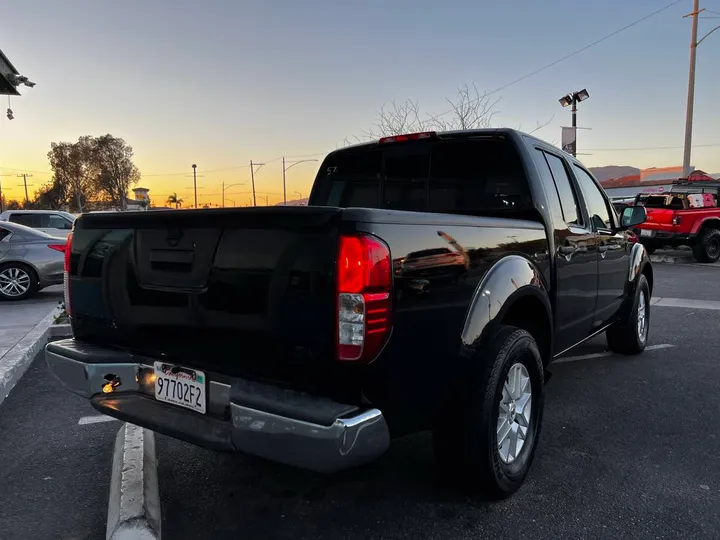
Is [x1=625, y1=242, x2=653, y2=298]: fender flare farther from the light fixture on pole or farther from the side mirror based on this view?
the light fixture on pole

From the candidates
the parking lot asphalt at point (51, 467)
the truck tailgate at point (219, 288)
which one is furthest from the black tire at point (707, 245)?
the truck tailgate at point (219, 288)

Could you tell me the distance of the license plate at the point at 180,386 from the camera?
232cm

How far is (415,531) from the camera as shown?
247 centimetres

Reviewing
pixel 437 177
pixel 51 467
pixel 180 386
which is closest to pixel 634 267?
pixel 437 177

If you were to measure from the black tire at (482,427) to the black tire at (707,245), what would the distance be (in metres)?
14.0

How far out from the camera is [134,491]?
254 centimetres

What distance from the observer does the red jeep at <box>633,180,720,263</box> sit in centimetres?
1396

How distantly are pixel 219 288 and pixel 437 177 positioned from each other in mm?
1941

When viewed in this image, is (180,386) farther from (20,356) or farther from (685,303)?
(685,303)

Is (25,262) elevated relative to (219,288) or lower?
lower

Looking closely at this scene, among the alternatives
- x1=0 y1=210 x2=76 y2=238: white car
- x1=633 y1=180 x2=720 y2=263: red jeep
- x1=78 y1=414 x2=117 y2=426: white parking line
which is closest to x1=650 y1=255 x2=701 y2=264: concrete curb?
x1=633 y1=180 x2=720 y2=263: red jeep

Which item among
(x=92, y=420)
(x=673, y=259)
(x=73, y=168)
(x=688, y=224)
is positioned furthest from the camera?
(x=73, y=168)

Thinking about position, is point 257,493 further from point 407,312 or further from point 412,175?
point 412,175

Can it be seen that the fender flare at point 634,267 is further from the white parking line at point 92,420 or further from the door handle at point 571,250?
the white parking line at point 92,420
